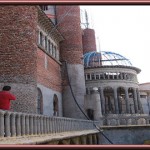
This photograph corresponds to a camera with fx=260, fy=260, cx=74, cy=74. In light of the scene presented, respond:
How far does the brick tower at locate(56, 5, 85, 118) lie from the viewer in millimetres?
19266

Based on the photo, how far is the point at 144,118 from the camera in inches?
760

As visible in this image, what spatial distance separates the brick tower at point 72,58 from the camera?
19.3 metres

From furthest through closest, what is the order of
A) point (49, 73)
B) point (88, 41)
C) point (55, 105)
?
point (88, 41) < point (55, 105) < point (49, 73)

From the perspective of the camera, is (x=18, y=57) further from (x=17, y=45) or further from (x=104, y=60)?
(x=104, y=60)

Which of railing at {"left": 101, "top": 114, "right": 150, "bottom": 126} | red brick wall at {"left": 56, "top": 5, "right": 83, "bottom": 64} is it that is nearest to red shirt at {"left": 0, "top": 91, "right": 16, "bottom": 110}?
railing at {"left": 101, "top": 114, "right": 150, "bottom": 126}

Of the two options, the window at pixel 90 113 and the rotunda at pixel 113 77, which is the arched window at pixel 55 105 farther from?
the rotunda at pixel 113 77

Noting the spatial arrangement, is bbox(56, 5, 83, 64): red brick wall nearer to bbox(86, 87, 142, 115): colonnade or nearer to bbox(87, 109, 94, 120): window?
bbox(87, 109, 94, 120): window

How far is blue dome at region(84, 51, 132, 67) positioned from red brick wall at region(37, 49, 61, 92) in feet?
29.6

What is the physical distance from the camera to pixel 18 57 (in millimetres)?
Result: 11125

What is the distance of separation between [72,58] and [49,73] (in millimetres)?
4285

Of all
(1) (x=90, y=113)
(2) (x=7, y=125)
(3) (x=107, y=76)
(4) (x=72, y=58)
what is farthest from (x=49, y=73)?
(3) (x=107, y=76)

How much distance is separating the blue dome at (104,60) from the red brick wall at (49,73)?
9.01m

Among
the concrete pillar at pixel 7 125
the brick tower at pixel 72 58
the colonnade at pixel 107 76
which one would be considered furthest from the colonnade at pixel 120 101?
the concrete pillar at pixel 7 125

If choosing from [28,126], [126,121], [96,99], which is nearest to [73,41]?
[96,99]
